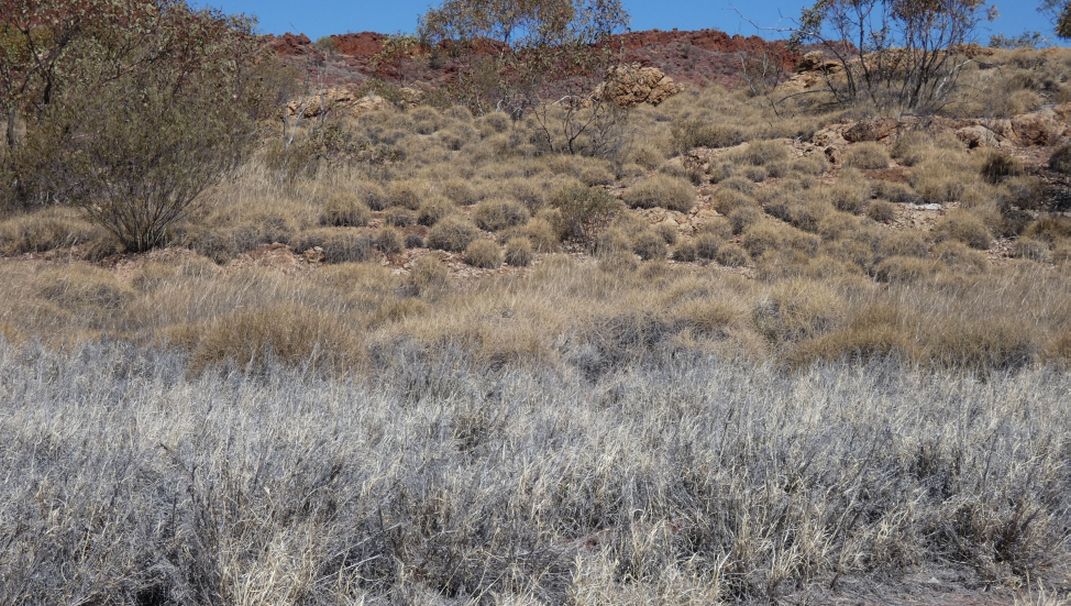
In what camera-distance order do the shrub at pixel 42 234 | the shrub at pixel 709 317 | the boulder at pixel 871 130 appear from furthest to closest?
the boulder at pixel 871 130, the shrub at pixel 42 234, the shrub at pixel 709 317

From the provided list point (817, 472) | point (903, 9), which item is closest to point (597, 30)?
point (903, 9)

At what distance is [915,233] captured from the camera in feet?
37.6

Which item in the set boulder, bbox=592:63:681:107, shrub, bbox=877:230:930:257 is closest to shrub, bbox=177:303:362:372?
shrub, bbox=877:230:930:257

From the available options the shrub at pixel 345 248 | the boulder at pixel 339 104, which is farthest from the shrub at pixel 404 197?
the boulder at pixel 339 104

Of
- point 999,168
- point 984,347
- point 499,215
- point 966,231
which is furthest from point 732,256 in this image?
point 999,168

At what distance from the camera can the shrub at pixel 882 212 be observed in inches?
488

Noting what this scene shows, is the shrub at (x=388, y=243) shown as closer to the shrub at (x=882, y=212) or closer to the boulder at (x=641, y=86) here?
the shrub at (x=882, y=212)

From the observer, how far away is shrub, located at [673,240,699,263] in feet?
35.6

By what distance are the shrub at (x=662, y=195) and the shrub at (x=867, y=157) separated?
3787mm

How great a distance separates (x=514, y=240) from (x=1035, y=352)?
21.9 feet

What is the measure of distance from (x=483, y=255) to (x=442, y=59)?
22.9 m

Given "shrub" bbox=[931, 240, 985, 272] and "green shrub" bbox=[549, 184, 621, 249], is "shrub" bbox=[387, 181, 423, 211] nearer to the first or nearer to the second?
"green shrub" bbox=[549, 184, 621, 249]

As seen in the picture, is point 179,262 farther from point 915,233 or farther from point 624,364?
point 915,233

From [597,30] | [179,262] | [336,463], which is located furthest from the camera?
[597,30]
